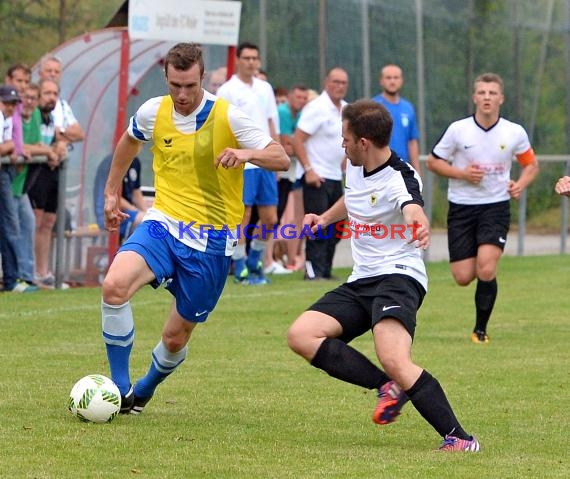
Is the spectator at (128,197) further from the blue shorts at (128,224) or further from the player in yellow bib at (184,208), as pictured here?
the player in yellow bib at (184,208)

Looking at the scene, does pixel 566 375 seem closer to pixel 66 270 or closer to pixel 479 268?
pixel 479 268

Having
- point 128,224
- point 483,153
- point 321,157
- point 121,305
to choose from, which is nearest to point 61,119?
point 128,224

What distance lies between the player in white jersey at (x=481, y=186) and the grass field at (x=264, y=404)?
520 millimetres

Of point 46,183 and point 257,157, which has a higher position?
point 257,157

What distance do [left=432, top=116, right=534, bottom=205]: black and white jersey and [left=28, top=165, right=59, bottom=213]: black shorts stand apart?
460cm

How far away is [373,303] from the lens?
7090mm

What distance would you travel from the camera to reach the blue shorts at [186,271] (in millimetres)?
7539

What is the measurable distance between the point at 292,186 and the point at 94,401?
35.3ft

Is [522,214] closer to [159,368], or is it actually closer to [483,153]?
[483,153]

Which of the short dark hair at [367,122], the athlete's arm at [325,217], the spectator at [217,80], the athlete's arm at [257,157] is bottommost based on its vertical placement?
the athlete's arm at [325,217]

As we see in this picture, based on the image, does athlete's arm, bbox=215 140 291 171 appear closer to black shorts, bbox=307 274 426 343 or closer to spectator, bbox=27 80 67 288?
black shorts, bbox=307 274 426 343

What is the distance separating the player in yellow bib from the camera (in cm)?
752

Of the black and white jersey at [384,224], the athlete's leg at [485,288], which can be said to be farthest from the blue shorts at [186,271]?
the athlete's leg at [485,288]

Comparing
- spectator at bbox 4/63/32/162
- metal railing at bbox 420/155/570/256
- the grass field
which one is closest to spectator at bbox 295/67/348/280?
the grass field
